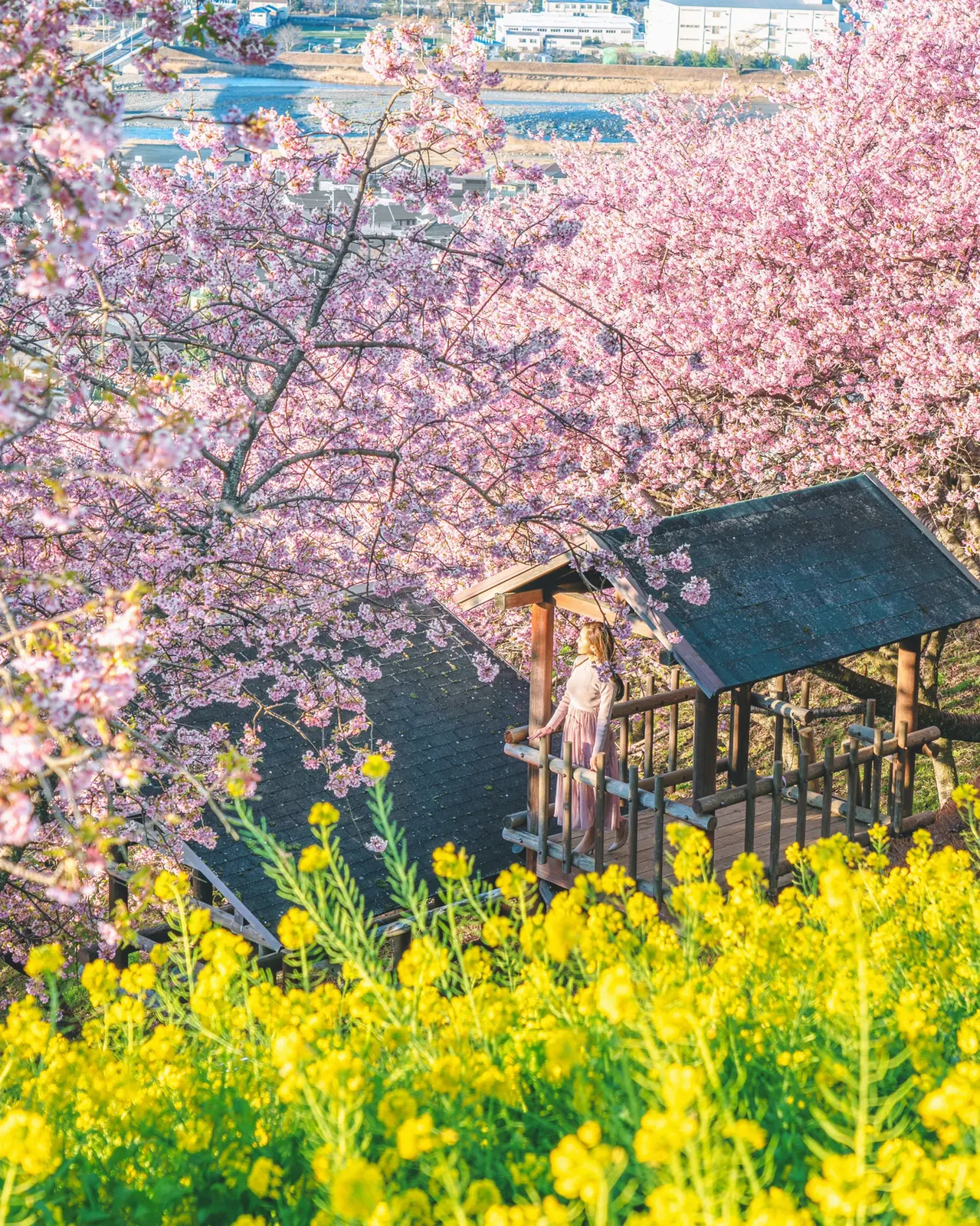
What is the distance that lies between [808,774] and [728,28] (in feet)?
254

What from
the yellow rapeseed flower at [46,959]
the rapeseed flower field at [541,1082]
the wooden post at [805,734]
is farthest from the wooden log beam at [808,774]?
the yellow rapeseed flower at [46,959]

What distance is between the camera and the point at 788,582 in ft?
27.2

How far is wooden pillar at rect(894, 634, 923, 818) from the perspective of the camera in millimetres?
9109

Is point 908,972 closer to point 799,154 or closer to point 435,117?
point 435,117

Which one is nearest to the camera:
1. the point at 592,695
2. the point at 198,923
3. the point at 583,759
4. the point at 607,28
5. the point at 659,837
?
the point at 198,923

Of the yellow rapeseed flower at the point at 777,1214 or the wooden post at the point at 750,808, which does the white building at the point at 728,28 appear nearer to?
the wooden post at the point at 750,808

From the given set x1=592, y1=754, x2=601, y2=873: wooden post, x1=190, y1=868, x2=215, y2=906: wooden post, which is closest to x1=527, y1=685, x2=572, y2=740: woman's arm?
x1=592, y1=754, x2=601, y2=873: wooden post

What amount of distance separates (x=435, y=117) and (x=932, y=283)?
5924 mm

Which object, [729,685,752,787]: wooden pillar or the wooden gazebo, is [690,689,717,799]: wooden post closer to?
the wooden gazebo

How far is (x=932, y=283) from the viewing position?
11844 millimetres

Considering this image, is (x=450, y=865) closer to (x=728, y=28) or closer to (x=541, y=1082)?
(x=541, y=1082)

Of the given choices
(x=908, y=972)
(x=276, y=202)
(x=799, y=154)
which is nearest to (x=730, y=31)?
(x=799, y=154)

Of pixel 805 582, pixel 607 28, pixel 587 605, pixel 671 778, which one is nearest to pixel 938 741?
pixel 805 582

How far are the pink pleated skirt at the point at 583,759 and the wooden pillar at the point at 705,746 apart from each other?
0.71 meters
